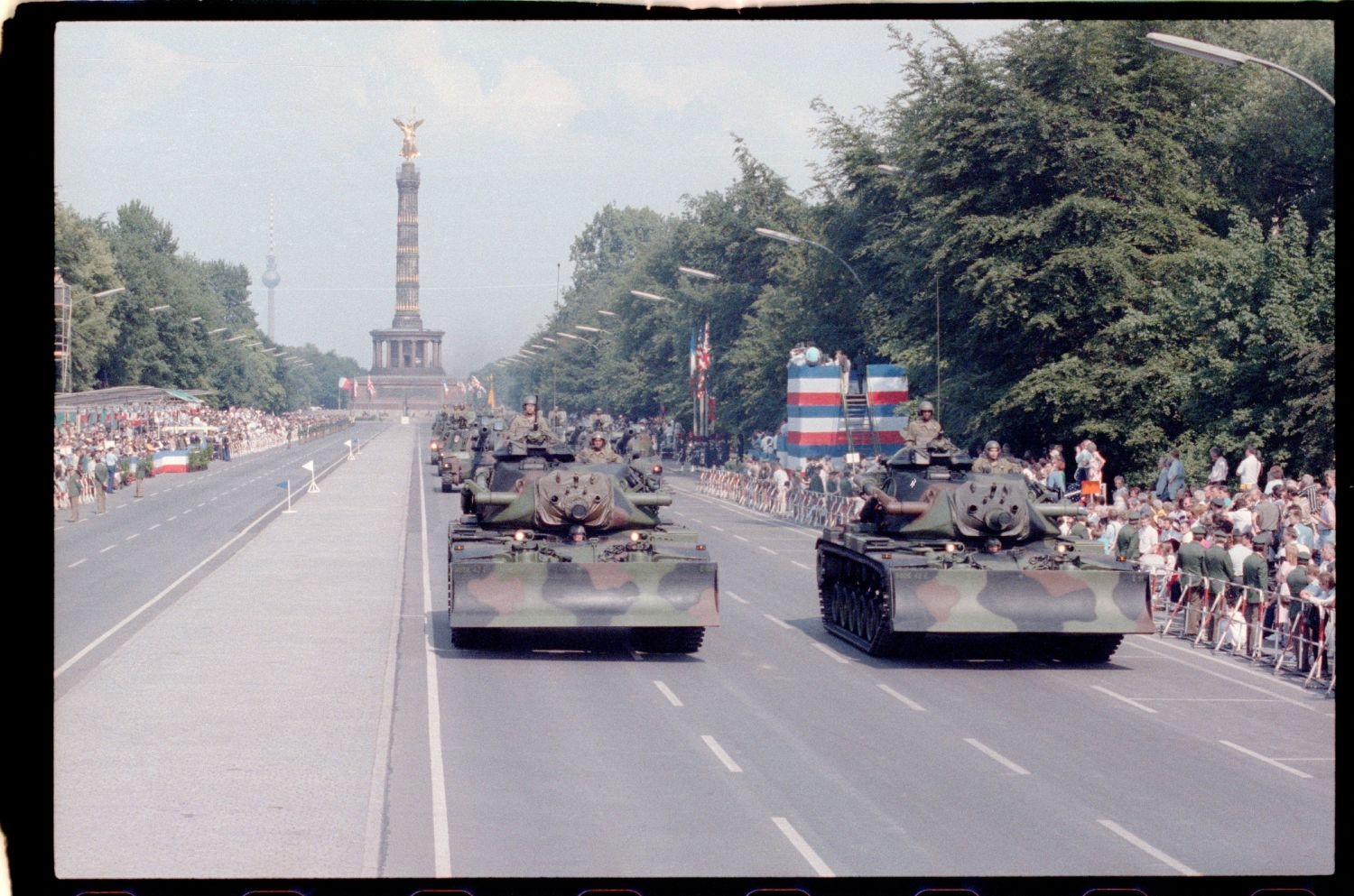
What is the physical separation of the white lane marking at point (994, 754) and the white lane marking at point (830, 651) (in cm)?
616

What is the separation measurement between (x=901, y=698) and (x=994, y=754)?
11.7 ft

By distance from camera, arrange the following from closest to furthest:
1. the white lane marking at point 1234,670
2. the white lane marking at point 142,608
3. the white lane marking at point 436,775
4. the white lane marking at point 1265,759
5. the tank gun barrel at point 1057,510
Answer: the white lane marking at point 436,775
the white lane marking at point 1265,759
the white lane marking at point 1234,670
the white lane marking at point 142,608
the tank gun barrel at point 1057,510

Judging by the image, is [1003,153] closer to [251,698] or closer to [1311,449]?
A: [1311,449]

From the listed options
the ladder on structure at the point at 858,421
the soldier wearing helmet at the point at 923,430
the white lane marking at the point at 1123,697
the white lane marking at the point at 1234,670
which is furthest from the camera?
the ladder on structure at the point at 858,421

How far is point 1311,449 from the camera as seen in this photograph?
105 feet

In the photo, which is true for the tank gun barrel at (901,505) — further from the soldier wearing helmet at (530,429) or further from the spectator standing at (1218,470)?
the spectator standing at (1218,470)

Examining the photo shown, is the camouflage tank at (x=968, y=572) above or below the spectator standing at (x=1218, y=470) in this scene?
below

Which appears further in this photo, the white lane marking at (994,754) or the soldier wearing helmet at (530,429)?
the soldier wearing helmet at (530,429)

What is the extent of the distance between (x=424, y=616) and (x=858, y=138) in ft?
139

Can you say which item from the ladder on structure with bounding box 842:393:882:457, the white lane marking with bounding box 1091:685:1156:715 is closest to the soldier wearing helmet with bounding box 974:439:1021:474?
the white lane marking with bounding box 1091:685:1156:715

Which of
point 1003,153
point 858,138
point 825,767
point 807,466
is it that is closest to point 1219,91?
point 1003,153

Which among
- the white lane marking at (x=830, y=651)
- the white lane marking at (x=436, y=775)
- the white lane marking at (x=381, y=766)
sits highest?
the white lane marking at (x=381, y=766)

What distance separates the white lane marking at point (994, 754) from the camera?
53.2 feet

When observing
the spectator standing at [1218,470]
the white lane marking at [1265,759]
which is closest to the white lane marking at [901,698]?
the white lane marking at [1265,759]
